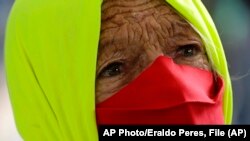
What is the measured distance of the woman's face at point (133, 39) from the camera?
117 cm

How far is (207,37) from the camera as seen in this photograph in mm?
1244

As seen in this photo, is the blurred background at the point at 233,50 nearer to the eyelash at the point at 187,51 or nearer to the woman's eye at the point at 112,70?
the eyelash at the point at 187,51

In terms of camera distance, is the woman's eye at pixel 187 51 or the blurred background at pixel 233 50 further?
the blurred background at pixel 233 50

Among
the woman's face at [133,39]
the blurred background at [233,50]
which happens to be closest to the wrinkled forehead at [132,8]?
the woman's face at [133,39]

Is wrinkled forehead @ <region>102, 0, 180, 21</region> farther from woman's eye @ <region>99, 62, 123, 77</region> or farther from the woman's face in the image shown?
woman's eye @ <region>99, 62, 123, 77</region>

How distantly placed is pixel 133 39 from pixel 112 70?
3.7 inches

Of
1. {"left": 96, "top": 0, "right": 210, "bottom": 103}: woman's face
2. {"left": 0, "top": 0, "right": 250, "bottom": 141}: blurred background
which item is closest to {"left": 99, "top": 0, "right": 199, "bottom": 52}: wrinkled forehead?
{"left": 96, "top": 0, "right": 210, "bottom": 103}: woman's face

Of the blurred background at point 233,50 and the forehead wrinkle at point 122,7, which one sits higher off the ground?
the forehead wrinkle at point 122,7

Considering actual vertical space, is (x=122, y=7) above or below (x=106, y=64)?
above

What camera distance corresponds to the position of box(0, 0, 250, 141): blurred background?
137 centimetres

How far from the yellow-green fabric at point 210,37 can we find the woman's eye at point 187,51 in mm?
35

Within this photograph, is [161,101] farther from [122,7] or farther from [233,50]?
[233,50]

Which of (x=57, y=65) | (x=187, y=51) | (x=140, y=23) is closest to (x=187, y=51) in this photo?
(x=187, y=51)

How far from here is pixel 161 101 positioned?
3.77 ft
